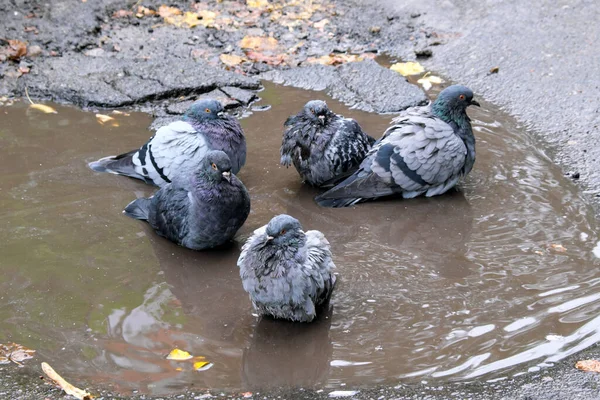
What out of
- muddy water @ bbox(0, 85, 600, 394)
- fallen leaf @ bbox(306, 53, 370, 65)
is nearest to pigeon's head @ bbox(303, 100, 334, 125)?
muddy water @ bbox(0, 85, 600, 394)

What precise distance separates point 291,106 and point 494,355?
3.88 m

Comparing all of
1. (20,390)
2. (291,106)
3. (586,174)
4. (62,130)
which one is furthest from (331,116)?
(20,390)

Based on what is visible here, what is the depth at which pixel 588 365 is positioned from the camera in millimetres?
3553

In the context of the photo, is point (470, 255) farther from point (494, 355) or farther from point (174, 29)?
point (174, 29)

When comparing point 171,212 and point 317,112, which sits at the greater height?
point 317,112

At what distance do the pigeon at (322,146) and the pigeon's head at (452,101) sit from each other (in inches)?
26.0

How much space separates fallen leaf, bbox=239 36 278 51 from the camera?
8297 millimetres

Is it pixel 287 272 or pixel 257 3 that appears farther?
pixel 257 3

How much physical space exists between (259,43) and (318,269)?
4841mm

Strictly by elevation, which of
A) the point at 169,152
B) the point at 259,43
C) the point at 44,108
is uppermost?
the point at 259,43

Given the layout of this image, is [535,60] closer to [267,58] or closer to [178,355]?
[267,58]

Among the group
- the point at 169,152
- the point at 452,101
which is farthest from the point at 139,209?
the point at 452,101

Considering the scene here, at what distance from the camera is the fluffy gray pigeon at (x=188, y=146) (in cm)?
564

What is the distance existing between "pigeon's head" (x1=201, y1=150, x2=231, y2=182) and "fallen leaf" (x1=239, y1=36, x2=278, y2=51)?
364 cm
